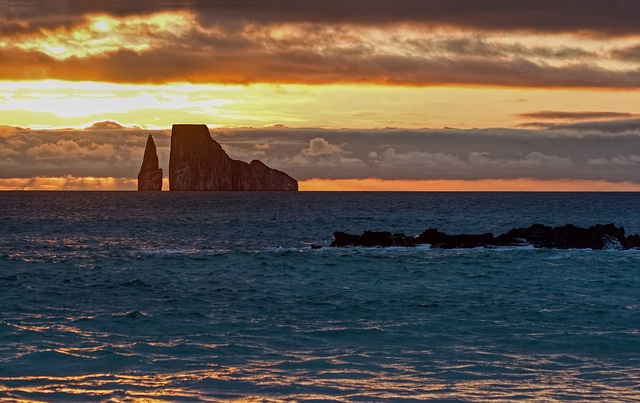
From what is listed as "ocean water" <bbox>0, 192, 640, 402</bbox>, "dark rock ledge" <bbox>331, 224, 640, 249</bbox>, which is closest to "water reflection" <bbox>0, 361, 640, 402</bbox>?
"ocean water" <bbox>0, 192, 640, 402</bbox>

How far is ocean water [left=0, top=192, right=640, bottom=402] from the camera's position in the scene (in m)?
18.0

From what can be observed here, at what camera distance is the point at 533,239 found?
54.2 m

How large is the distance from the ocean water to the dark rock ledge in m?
2.36

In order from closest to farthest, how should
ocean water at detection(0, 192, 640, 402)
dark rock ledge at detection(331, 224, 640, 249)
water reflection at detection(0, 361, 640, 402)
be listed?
1. water reflection at detection(0, 361, 640, 402)
2. ocean water at detection(0, 192, 640, 402)
3. dark rock ledge at detection(331, 224, 640, 249)

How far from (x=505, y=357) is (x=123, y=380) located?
31.0 ft

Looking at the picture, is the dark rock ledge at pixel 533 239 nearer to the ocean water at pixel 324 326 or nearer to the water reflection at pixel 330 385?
the ocean water at pixel 324 326

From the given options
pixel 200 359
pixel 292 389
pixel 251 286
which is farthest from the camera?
pixel 251 286

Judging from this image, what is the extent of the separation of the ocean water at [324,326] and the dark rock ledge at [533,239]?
2.36 m

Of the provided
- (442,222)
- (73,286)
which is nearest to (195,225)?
(442,222)

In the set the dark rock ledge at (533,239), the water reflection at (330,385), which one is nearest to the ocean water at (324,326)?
the water reflection at (330,385)

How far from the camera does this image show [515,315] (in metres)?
27.8

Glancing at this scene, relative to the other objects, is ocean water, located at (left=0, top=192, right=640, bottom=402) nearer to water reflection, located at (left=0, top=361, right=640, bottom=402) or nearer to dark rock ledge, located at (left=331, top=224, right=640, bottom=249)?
water reflection, located at (left=0, top=361, right=640, bottom=402)

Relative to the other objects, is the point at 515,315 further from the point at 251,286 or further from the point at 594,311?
the point at 251,286

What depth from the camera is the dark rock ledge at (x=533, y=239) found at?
51.6 meters
